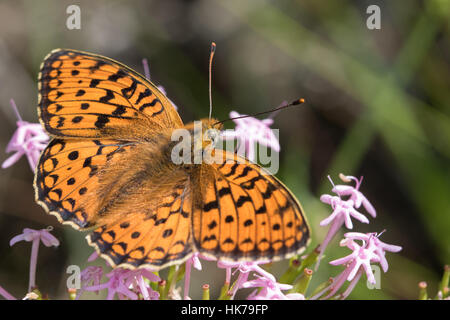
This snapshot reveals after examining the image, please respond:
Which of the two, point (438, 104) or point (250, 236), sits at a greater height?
point (438, 104)

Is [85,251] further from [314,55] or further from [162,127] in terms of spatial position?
[314,55]

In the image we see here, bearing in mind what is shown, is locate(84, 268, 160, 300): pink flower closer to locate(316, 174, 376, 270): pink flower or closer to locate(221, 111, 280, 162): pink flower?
locate(316, 174, 376, 270): pink flower

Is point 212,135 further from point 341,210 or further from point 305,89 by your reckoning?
point 305,89

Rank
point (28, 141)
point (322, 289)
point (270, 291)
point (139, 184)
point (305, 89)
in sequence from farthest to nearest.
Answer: point (305, 89) < point (28, 141) < point (322, 289) < point (139, 184) < point (270, 291)

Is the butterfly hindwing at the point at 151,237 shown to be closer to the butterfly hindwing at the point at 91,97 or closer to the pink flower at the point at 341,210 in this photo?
the butterfly hindwing at the point at 91,97

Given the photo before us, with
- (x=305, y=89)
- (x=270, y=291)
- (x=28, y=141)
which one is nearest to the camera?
(x=270, y=291)

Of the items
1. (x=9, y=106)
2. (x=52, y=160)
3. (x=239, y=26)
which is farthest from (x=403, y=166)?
(x=9, y=106)

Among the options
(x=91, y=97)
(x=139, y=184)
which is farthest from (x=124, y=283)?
(x=91, y=97)
